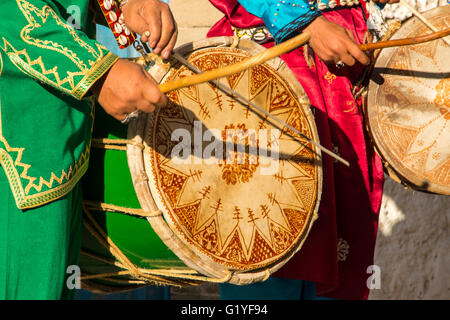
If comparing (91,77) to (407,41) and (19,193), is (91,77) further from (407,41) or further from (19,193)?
(407,41)

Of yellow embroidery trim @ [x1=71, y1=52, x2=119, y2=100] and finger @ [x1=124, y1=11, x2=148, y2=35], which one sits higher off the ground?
finger @ [x1=124, y1=11, x2=148, y2=35]

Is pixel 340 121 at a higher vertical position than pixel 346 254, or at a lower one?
higher

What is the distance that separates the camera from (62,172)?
1.48 meters

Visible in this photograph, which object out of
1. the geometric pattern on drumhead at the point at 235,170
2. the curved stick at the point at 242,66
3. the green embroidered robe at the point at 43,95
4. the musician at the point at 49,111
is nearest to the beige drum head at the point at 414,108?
the geometric pattern on drumhead at the point at 235,170

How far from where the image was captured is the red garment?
2.11 m

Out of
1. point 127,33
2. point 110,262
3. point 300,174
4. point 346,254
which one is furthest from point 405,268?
point 127,33

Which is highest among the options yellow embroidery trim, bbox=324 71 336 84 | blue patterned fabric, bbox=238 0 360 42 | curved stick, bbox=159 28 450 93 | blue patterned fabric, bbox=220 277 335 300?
blue patterned fabric, bbox=238 0 360 42

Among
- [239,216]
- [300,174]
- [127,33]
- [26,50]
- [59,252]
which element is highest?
[127,33]

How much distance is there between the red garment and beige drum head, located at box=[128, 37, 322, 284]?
233 mm

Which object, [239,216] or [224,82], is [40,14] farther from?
[239,216]

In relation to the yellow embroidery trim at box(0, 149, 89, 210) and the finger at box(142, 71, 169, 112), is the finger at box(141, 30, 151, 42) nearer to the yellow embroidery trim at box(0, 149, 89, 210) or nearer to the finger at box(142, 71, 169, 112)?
the finger at box(142, 71, 169, 112)

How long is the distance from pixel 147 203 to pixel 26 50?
468 mm

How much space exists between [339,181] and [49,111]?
1.09m

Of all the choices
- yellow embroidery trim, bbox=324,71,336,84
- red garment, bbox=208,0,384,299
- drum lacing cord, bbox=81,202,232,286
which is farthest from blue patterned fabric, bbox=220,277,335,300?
yellow embroidery trim, bbox=324,71,336,84
